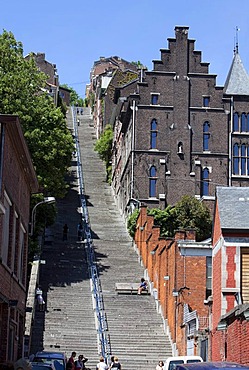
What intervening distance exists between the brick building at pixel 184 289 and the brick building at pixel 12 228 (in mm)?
7591

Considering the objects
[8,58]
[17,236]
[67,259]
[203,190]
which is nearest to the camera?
[17,236]

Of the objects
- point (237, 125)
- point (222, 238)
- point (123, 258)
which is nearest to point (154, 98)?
point (237, 125)

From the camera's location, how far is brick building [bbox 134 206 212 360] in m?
38.7

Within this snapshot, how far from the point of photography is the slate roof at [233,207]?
3173 centimetres

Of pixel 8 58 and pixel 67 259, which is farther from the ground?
pixel 8 58

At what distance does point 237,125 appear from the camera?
72.6 m

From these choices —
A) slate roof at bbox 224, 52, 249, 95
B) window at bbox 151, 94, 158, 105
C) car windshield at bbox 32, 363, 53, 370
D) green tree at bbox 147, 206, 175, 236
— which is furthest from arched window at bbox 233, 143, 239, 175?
car windshield at bbox 32, 363, 53, 370

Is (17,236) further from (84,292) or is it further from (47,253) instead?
(47,253)

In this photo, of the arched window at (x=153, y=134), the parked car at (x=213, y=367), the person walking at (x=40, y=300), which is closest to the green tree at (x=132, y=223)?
the arched window at (x=153, y=134)

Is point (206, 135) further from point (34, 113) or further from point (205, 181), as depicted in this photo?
point (34, 113)

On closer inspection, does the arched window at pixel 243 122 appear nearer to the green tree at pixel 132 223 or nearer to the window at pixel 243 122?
the window at pixel 243 122

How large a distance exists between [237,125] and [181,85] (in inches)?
219

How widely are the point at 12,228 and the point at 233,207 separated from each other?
27.8ft

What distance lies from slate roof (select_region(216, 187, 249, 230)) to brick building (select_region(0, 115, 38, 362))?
280 inches
